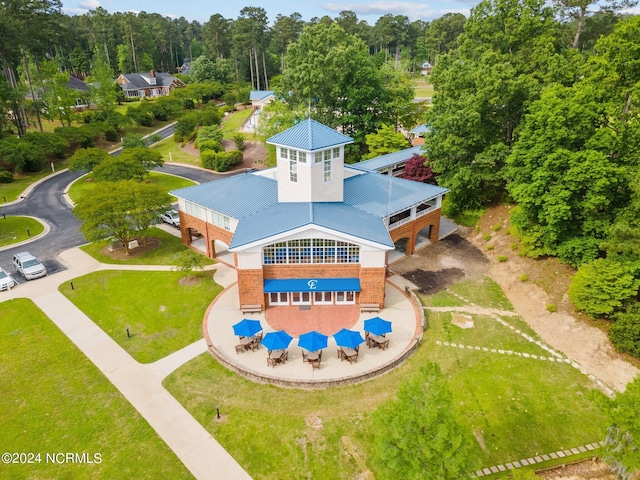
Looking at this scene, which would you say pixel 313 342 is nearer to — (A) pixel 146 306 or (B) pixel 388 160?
(A) pixel 146 306

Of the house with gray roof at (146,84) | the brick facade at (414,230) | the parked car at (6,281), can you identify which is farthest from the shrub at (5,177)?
the house with gray roof at (146,84)

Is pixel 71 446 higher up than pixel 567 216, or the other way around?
pixel 567 216

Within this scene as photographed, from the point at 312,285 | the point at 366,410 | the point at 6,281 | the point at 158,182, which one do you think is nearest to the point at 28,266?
the point at 6,281

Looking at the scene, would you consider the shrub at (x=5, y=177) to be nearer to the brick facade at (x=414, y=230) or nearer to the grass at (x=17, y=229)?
the grass at (x=17, y=229)

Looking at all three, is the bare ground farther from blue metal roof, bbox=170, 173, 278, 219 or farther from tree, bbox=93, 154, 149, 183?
tree, bbox=93, 154, 149, 183

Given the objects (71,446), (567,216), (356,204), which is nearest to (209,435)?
(71,446)

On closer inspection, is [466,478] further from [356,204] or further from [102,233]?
[102,233]
